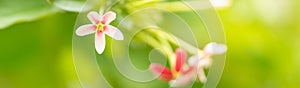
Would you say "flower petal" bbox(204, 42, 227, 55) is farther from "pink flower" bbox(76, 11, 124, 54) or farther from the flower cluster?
"pink flower" bbox(76, 11, 124, 54)

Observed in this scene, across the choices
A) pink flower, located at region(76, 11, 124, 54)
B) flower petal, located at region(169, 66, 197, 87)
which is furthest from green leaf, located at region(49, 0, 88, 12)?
flower petal, located at region(169, 66, 197, 87)

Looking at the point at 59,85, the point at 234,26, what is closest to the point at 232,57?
the point at 234,26

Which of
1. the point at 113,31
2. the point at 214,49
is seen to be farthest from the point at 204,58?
the point at 113,31

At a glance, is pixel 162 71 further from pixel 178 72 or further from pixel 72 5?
pixel 72 5

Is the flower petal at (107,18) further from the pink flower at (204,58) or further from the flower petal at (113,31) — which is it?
the pink flower at (204,58)

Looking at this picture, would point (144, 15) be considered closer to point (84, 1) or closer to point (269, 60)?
point (84, 1)

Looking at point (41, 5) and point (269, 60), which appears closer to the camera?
point (41, 5)

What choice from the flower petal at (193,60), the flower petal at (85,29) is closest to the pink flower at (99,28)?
the flower petal at (85,29)

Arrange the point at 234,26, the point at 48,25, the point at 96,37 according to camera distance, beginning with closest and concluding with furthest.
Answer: the point at 96,37
the point at 48,25
the point at 234,26
